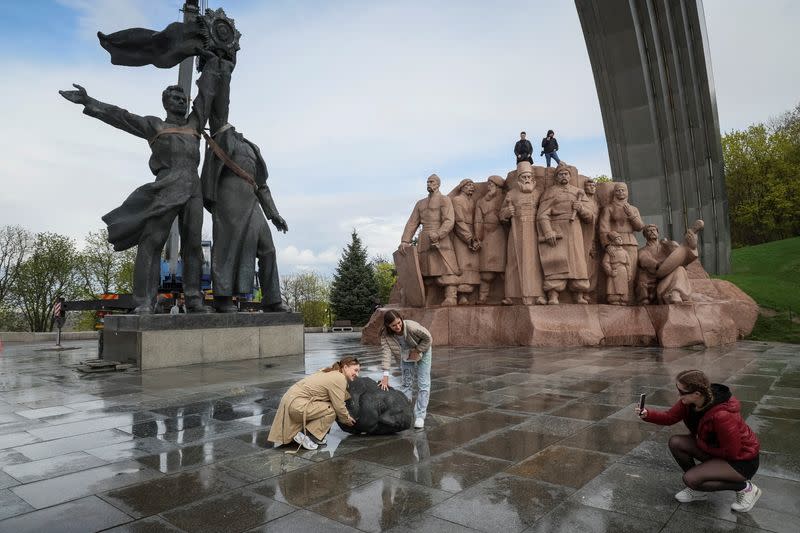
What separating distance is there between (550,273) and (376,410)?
10.2 metres

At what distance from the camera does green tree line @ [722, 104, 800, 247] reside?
36500mm

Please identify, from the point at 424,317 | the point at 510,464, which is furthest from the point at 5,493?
the point at 424,317

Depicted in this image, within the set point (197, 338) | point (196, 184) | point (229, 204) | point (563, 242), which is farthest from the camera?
point (563, 242)

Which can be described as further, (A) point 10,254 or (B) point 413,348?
(A) point 10,254

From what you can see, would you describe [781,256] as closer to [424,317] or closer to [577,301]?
[577,301]

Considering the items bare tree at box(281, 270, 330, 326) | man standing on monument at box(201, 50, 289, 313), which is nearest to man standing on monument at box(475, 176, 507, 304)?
man standing on monument at box(201, 50, 289, 313)

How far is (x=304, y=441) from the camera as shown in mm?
4293

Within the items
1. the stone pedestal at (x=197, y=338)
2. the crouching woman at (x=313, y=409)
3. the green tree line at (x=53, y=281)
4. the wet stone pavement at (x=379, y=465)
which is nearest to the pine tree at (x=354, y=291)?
the green tree line at (x=53, y=281)

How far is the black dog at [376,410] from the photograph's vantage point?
4.72 m

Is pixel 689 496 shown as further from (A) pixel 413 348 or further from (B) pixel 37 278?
(B) pixel 37 278

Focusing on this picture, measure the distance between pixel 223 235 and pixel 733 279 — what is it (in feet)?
66.7

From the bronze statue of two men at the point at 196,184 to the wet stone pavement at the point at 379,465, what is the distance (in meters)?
3.41

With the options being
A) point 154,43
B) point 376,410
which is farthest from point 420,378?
point 154,43

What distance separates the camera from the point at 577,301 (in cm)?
1420
